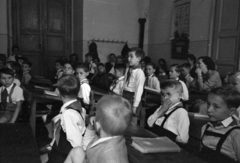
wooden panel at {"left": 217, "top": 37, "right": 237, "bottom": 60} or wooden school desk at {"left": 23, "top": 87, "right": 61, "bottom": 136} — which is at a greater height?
wooden panel at {"left": 217, "top": 37, "right": 237, "bottom": 60}

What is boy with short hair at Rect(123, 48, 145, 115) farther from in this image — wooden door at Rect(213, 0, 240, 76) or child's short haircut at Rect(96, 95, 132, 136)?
wooden door at Rect(213, 0, 240, 76)

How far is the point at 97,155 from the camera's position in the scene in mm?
1211

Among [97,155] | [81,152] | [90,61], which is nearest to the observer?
[97,155]

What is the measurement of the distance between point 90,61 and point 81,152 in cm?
553

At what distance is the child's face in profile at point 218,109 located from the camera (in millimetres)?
1768

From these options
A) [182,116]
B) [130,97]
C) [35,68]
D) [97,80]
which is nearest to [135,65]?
[130,97]

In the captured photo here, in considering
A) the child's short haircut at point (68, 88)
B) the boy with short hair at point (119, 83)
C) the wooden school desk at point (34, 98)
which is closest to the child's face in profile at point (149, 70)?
the boy with short hair at point (119, 83)

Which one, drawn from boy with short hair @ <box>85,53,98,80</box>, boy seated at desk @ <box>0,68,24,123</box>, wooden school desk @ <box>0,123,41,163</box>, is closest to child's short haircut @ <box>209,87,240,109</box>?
wooden school desk @ <box>0,123,41,163</box>

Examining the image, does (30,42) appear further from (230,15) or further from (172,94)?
(172,94)

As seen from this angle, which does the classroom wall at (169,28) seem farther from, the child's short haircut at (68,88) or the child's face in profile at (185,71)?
the child's short haircut at (68,88)

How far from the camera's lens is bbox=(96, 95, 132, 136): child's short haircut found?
3.98 ft

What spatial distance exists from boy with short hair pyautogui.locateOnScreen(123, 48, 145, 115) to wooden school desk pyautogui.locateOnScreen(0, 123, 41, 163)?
1728 mm

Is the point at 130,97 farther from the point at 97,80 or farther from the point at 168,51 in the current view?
the point at 168,51

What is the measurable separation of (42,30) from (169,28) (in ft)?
13.1
